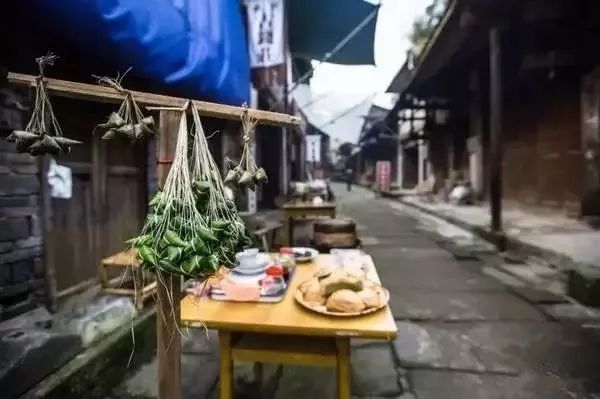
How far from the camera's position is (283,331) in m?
2.27

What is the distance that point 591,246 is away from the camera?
689 centimetres

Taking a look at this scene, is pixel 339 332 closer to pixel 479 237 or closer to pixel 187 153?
pixel 187 153

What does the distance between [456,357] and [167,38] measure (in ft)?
12.7

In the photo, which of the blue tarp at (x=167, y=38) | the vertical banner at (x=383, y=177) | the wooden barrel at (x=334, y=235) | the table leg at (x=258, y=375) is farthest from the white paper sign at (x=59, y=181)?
the vertical banner at (x=383, y=177)

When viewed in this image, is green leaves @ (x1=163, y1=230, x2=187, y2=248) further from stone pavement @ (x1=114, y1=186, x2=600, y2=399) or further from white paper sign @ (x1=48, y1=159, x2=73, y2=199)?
white paper sign @ (x1=48, y1=159, x2=73, y2=199)

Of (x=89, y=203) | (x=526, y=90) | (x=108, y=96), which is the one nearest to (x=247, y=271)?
(x=108, y=96)

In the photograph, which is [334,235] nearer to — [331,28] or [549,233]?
[549,233]

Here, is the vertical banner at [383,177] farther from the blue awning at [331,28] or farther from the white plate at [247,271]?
the white plate at [247,271]

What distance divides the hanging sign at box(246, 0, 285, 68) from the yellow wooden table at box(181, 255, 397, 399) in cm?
611

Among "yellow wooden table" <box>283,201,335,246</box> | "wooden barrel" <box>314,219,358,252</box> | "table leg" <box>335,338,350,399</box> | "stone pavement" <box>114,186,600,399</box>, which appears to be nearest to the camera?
"table leg" <box>335,338,350,399</box>

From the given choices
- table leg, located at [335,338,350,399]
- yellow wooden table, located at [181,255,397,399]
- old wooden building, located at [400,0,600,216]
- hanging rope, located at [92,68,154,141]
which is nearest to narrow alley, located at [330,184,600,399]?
table leg, located at [335,338,350,399]

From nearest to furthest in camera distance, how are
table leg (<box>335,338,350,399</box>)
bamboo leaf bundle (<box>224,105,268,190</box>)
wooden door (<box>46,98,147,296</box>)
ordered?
1. bamboo leaf bundle (<box>224,105,268,190</box>)
2. table leg (<box>335,338,350,399</box>)
3. wooden door (<box>46,98,147,296</box>)

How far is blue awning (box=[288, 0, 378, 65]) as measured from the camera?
9547 millimetres

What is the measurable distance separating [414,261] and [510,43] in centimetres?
744
